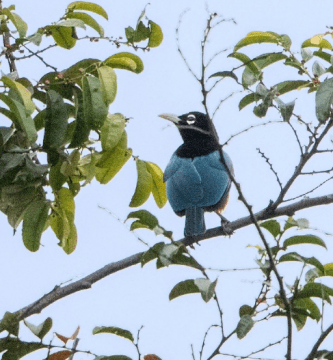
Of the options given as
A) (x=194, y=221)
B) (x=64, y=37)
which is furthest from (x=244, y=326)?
(x=194, y=221)

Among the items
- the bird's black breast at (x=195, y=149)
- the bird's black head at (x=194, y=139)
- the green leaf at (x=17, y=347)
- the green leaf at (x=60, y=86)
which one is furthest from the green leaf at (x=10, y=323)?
the bird's black breast at (x=195, y=149)

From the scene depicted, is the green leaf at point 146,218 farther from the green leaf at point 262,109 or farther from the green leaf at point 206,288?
the green leaf at point 262,109

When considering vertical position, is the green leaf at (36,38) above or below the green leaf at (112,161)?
above

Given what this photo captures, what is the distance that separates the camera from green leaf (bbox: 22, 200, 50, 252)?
13.4 ft

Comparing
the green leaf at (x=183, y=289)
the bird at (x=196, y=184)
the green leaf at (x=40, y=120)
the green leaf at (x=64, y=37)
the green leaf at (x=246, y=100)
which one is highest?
the bird at (x=196, y=184)

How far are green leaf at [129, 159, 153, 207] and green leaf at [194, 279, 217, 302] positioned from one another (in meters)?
1.40

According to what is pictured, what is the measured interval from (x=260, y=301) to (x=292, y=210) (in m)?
1.17

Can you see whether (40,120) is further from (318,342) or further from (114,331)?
(318,342)

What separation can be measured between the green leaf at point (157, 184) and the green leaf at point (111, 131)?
27.3 inches

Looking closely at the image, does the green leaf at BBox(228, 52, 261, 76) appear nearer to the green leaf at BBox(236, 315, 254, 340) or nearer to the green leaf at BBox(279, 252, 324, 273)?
the green leaf at BBox(279, 252, 324, 273)

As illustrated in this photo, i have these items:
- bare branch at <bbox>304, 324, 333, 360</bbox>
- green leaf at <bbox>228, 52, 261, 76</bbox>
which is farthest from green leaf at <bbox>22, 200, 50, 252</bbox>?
bare branch at <bbox>304, 324, 333, 360</bbox>

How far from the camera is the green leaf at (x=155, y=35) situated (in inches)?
171

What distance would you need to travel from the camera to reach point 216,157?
6996mm

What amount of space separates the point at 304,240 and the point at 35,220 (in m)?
1.42
